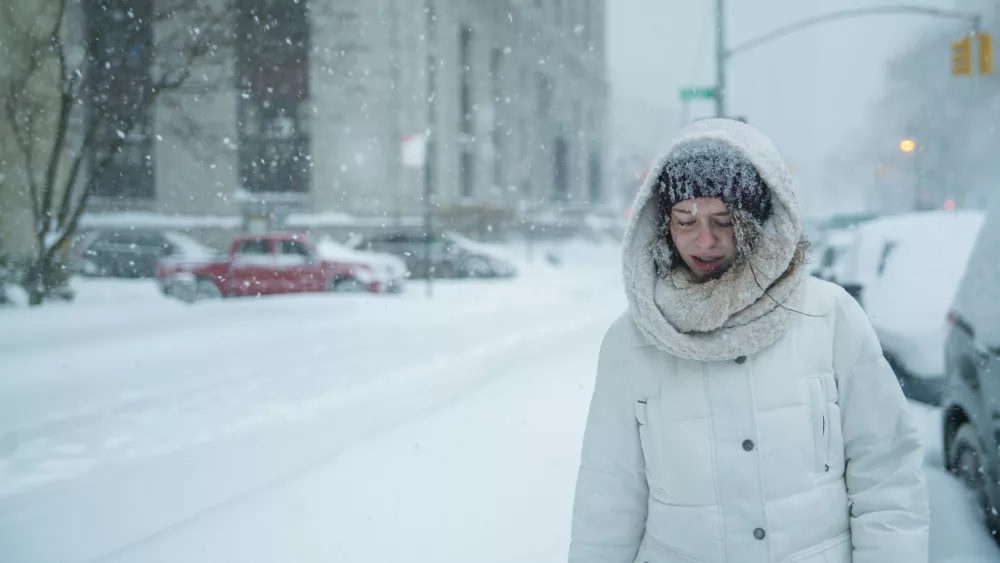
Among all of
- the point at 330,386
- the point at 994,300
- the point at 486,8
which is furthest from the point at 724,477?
the point at 486,8

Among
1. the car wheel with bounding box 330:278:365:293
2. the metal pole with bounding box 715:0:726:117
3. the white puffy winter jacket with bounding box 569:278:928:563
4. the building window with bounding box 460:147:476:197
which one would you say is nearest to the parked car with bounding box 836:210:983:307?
the white puffy winter jacket with bounding box 569:278:928:563

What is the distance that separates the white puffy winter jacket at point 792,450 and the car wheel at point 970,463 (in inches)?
95.2

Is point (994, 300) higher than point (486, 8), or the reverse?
point (486, 8)

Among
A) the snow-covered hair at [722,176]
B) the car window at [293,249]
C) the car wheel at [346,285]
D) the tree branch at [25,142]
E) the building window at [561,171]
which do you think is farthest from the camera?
the building window at [561,171]

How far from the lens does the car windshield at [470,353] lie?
63.3 inches

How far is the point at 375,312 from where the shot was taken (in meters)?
11.6

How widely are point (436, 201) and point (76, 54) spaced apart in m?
23.2

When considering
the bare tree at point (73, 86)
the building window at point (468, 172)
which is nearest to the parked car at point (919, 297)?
the bare tree at point (73, 86)

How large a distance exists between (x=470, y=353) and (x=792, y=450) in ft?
25.7

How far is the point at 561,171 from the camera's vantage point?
1844 inches

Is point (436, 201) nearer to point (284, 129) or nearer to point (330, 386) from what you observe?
point (284, 129)

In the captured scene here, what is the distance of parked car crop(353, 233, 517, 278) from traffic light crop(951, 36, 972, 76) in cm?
1315

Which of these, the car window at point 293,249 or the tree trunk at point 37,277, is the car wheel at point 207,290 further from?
the tree trunk at point 37,277

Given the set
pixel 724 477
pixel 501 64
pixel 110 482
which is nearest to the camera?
pixel 724 477
